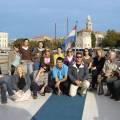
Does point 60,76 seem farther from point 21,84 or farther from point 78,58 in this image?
point 21,84

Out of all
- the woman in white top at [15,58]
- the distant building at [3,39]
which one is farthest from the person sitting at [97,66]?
the distant building at [3,39]

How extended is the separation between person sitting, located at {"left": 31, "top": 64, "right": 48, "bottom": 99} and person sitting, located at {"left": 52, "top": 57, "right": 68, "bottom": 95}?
1.39 ft

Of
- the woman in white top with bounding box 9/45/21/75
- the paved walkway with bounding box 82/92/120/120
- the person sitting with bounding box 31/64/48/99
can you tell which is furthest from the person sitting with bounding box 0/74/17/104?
the woman in white top with bounding box 9/45/21/75

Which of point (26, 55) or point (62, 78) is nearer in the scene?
point (62, 78)

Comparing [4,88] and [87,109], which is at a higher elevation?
[4,88]


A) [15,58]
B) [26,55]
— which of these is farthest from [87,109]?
[15,58]

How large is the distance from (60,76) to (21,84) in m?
1.22

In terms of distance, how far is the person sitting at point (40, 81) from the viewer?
10859 mm

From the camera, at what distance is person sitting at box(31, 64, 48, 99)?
10.9 m

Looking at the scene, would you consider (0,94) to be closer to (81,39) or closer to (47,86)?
(47,86)

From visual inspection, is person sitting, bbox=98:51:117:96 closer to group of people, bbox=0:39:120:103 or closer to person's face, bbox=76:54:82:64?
group of people, bbox=0:39:120:103

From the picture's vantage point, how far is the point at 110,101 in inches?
407

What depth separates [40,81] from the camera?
1254cm

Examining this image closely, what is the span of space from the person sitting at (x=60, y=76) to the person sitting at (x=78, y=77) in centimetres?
19
